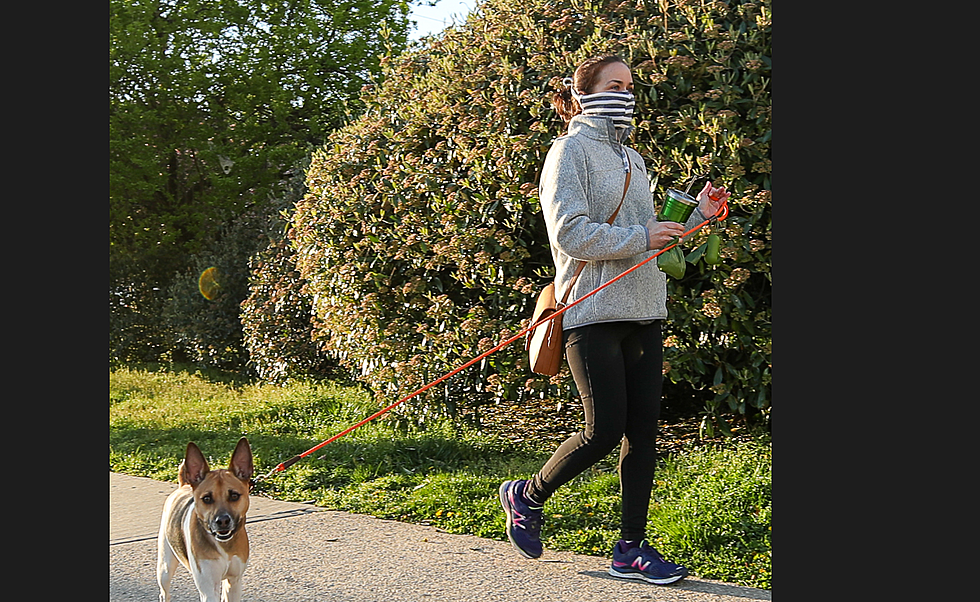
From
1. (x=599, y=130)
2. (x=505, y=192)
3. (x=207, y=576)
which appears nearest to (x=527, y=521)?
(x=207, y=576)

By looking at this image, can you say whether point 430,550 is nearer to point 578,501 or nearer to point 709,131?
point 578,501

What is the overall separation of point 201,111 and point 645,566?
478 inches

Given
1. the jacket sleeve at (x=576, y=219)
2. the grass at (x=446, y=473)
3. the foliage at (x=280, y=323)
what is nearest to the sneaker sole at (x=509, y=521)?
the grass at (x=446, y=473)

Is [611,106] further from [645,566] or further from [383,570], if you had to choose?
[383,570]

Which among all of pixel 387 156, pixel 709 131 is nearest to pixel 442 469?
pixel 387 156

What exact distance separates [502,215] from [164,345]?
979 cm

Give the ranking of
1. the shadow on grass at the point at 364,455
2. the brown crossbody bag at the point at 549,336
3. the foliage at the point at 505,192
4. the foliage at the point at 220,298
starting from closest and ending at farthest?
the brown crossbody bag at the point at 549,336, the foliage at the point at 505,192, the shadow on grass at the point at 364,455, the foliage at the point at 220,298

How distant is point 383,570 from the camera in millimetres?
4391

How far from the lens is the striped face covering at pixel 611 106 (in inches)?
159

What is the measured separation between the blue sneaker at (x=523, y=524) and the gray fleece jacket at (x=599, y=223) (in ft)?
2.78

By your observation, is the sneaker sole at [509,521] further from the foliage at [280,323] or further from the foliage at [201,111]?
the foliage at [201,111]

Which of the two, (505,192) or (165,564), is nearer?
(165,564)

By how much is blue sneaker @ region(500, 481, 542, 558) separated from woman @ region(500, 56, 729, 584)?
0.16 meters

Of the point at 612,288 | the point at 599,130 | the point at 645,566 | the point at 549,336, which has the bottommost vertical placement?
the point at 645,566
